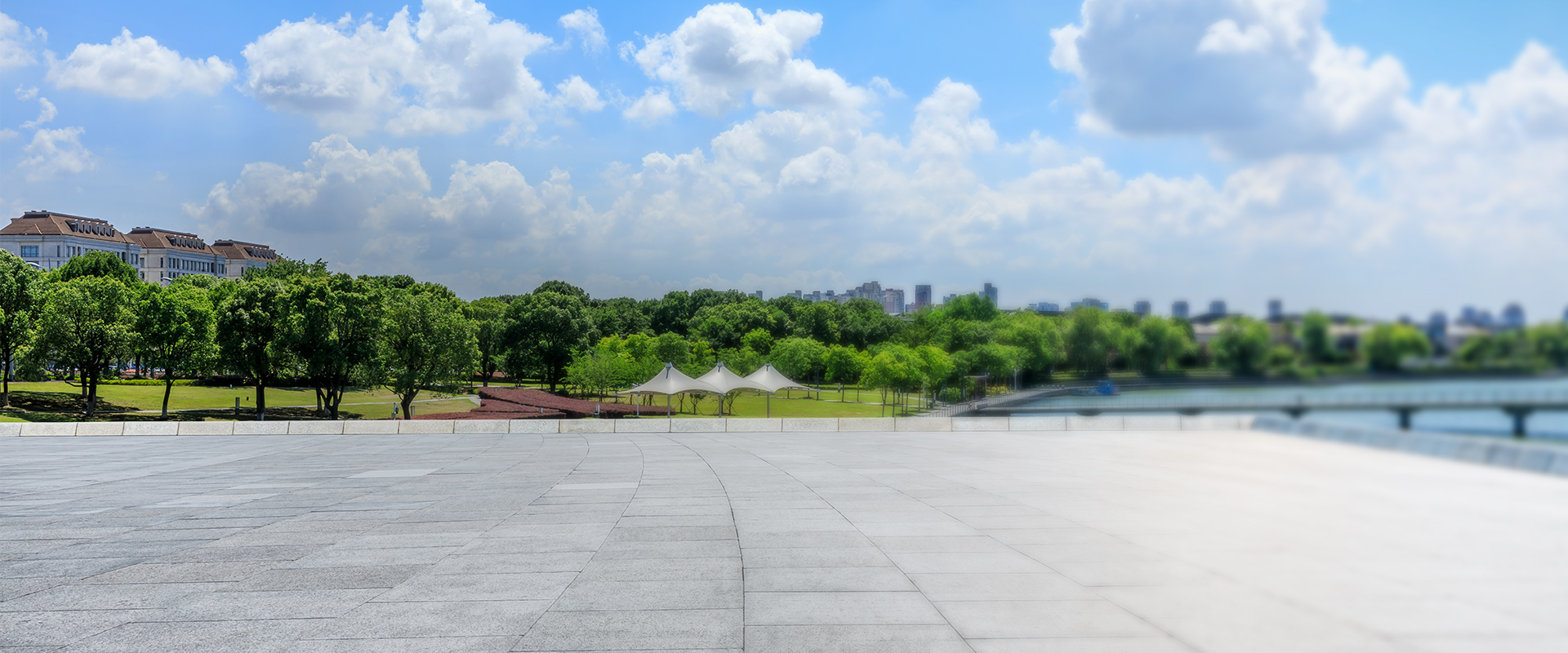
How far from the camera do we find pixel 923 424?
1257 inches

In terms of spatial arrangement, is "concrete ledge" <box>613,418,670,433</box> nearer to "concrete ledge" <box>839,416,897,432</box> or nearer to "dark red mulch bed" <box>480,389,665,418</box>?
"concrete ledge" <box>839,416,897,432</box>

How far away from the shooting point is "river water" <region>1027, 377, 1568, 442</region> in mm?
4895

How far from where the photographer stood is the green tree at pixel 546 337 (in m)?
80.9

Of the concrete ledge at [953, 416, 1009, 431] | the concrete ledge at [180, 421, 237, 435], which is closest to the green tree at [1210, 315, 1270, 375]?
the concrete ledge at [953, 416, 1009, 431]

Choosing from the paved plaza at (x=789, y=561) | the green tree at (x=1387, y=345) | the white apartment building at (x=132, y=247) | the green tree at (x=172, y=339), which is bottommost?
the paved plaza at (x=789, y=561)

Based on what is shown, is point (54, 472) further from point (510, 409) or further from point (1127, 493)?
point (510, 409)

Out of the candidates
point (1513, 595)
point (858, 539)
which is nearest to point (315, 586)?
point (858, 539)

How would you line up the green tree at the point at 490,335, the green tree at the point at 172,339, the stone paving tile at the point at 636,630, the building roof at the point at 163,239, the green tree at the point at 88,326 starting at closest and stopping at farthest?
1. the stone paving tile at the point at 636,630
2. the green tree at the point at 88,326
3. the green tree at the point at 172,339
4. the green tree at the point at 490,335
5. the building roof at the point at 163,239

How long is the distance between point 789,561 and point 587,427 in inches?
967

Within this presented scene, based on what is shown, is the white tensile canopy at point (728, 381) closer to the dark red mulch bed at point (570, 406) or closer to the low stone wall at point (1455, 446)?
the dark red mulch bed at point (570, 406)

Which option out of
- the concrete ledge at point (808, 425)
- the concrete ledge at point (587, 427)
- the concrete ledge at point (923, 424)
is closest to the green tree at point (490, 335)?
the concrete ledge at point (587, 427)

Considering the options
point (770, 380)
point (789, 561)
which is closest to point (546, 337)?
point (770, 380)

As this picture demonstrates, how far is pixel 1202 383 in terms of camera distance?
7.77m

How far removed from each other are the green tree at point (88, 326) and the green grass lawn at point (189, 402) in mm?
3087
